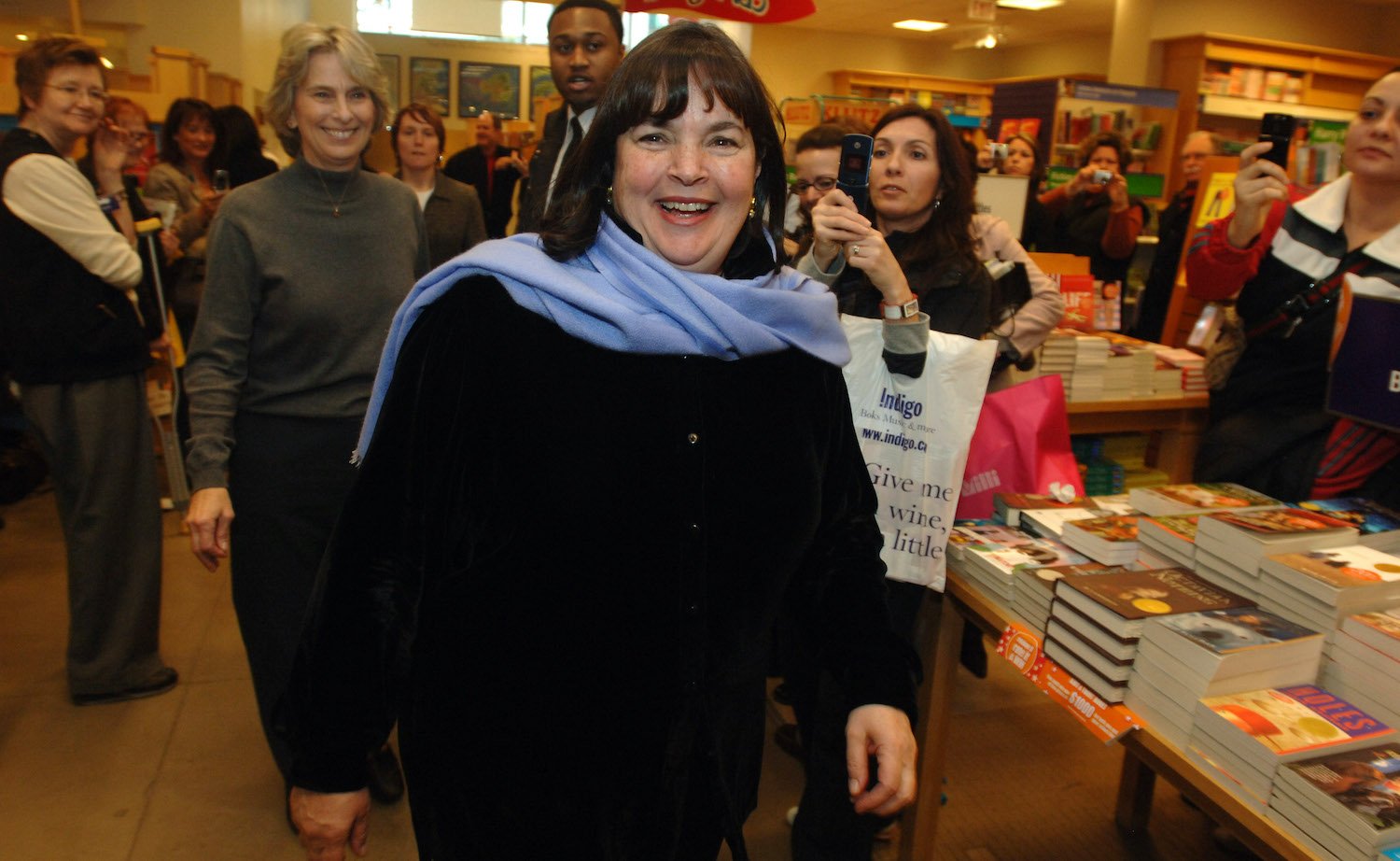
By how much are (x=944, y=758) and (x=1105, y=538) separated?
668 millimetres

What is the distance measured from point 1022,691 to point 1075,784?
0.50 m

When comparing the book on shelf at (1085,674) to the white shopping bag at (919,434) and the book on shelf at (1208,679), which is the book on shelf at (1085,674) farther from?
the white shopping bag at (919,434)

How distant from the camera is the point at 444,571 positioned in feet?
3.54

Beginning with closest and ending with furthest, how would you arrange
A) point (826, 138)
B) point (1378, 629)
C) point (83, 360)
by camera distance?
1. point (1378, 629)
2. point (83, 360)
3. point (826, 138)

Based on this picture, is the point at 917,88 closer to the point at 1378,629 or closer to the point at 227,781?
the point at 227,781

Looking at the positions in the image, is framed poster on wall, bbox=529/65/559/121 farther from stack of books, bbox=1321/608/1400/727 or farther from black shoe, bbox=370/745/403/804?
stack of books, bbox=1321/608/1400/727

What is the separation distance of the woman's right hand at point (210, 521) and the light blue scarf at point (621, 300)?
2.55 ft

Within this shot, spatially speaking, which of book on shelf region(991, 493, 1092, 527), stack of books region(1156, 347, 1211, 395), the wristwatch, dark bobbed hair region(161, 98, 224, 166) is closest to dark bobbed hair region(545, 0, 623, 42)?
the wristwatch

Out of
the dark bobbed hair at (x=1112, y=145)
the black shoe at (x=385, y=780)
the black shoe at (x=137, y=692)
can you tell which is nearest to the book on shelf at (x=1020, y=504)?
the black shoe at (x=385, y=780)

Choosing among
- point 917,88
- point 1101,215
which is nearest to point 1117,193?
point 1101,215

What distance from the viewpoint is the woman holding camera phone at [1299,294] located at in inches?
71.7

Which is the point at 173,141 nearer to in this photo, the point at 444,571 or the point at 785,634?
the point at 785,634

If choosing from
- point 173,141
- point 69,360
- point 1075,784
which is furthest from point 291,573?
point 173,141

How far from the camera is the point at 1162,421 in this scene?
328cm
